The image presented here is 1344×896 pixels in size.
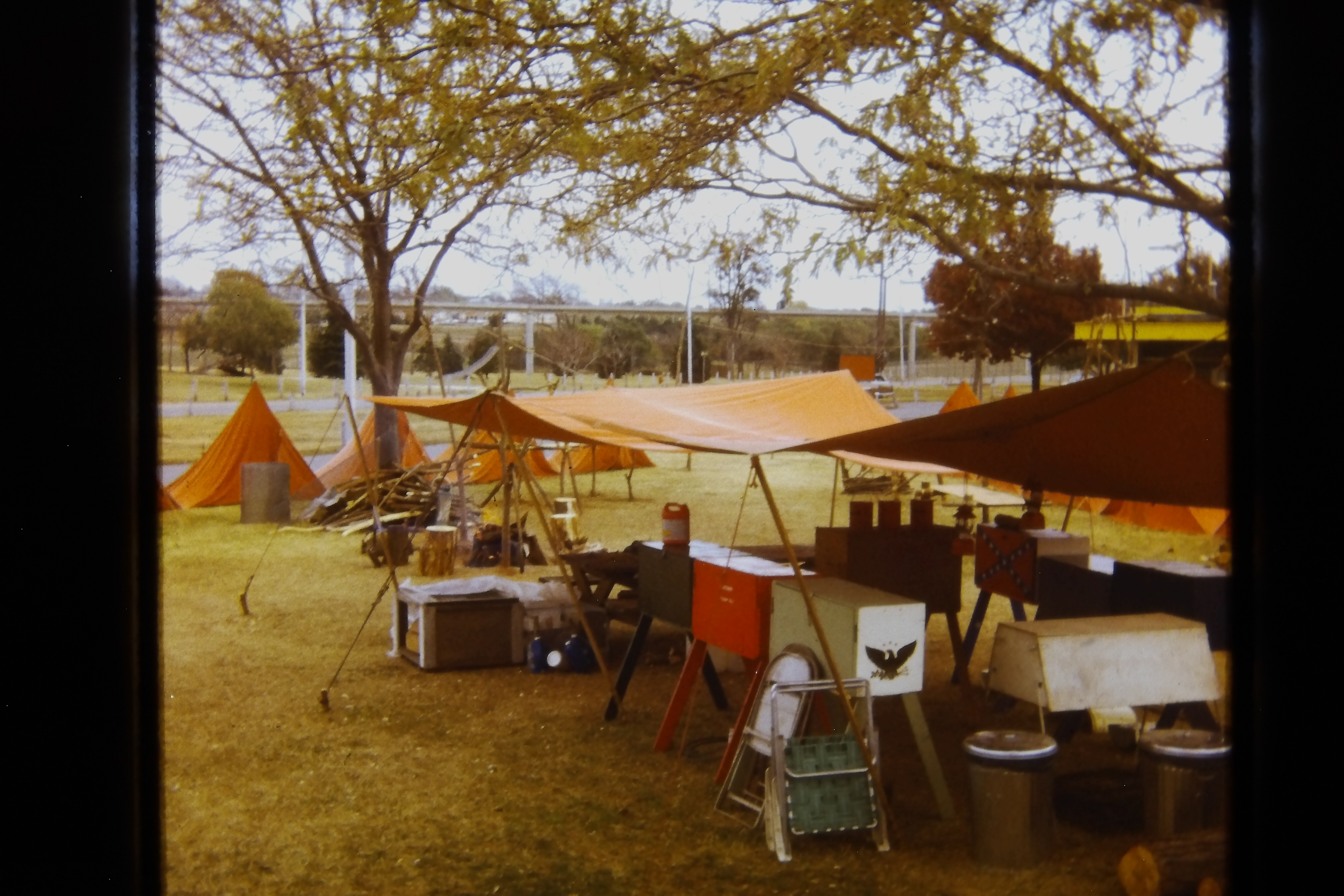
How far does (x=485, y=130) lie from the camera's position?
600cm

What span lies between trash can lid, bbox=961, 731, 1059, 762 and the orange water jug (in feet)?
7.61

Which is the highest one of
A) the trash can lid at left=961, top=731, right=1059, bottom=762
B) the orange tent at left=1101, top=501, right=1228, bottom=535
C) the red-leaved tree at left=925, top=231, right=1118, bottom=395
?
the red-leaved tree at left=925, top=231, right=1118, bottom=395

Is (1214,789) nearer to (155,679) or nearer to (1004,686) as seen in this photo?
(1004,686)

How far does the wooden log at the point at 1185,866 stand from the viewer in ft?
13.6

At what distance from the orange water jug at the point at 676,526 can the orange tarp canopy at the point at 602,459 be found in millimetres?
13485

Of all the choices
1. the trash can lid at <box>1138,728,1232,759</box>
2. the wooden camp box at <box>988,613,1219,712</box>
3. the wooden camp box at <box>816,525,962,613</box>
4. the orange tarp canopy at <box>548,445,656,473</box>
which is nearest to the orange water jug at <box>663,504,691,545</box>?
the wooden camp box at <box>816,525,962,613</box>

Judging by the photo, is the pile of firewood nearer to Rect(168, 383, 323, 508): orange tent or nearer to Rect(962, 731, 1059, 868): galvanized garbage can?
Rect(168, 383, 323, 508): orange tent

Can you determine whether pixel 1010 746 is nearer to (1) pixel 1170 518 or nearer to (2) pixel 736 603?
(2) pixel 736 603

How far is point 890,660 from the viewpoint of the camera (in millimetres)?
5055

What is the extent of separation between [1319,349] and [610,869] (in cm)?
319

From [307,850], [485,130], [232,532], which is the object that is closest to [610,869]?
[307,850]

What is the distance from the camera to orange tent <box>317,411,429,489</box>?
17766 mm

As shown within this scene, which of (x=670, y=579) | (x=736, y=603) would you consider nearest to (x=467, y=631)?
(x=670, y=579)

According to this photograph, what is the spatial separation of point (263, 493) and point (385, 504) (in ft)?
7.28
